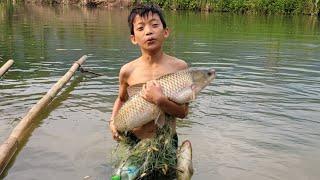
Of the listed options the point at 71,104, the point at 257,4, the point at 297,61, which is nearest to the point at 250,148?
the point at 71,104

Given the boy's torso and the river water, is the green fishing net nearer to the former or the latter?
the boy's torso

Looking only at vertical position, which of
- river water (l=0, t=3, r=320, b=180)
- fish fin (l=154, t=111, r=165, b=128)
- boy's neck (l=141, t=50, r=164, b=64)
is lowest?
river water (l=0, t=3, r=320, b=180)

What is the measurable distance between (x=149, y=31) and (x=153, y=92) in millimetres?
712

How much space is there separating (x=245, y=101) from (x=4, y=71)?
5378 mm

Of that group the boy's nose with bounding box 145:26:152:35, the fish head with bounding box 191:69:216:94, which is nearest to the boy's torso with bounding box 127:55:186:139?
the boy's nose with bounding box 145:26:152:35

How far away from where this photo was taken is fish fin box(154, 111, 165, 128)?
4.35 metres

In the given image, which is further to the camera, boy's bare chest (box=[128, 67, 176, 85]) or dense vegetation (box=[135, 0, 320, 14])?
dense vegetation (box=[135, 0, 320, 14])

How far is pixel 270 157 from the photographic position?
663 centimetres

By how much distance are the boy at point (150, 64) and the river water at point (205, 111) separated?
137 centimetres

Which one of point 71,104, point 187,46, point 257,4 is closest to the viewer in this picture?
point 71,104

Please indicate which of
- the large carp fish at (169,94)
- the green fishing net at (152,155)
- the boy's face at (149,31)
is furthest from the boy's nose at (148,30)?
the green fishing net at (152,155)

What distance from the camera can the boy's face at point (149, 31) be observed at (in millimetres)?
4578

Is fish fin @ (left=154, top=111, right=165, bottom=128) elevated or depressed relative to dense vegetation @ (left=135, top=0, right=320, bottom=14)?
depressed

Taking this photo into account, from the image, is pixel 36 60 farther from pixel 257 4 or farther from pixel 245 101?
pixel 257 4
